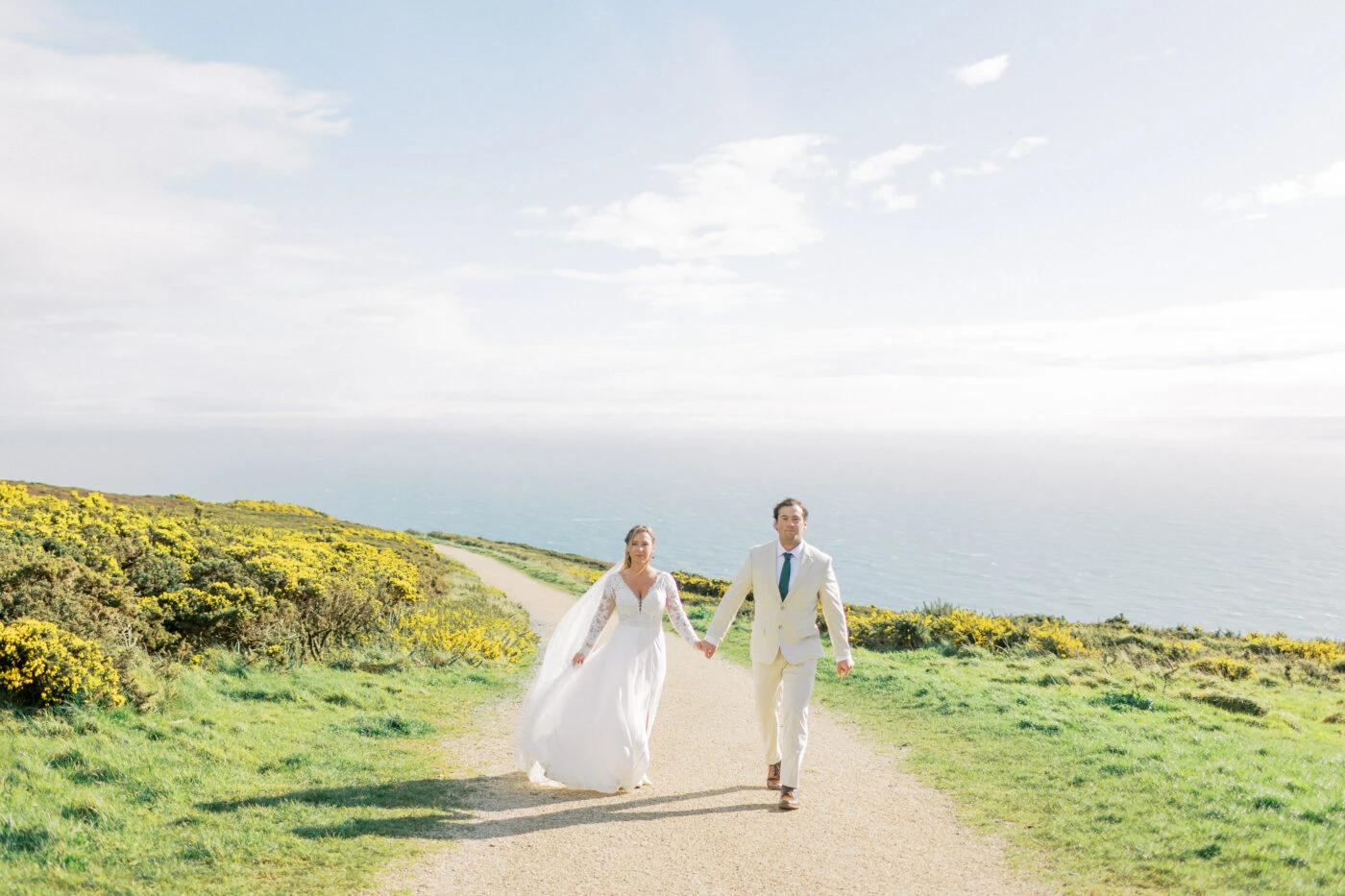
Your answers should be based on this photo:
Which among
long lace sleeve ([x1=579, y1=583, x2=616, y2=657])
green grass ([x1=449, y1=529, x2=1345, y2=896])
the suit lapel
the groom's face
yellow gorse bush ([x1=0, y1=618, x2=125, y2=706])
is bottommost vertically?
green grass ([x1=449, y1=529, x2=1345, y2=896])

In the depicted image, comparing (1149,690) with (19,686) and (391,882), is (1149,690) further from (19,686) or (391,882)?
(19,686)

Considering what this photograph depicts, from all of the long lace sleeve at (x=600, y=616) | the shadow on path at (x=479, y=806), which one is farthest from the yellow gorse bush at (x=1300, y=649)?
the long lace sleeve at (x=600, y=616)

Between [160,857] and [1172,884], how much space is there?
7.50 m

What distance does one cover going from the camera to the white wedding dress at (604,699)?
7102 mm

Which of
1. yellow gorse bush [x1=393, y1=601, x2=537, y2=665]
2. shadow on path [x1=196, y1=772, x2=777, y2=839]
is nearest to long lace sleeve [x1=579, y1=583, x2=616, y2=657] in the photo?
shadow on path [x1=196, y1=772, x2=777, y2=839]

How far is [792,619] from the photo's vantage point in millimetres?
6992

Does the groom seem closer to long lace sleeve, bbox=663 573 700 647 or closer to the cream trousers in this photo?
the cream trousers

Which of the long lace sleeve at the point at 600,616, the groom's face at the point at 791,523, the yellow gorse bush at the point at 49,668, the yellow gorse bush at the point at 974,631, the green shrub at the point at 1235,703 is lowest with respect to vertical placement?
the yellow gorse bush at the point at 974,631

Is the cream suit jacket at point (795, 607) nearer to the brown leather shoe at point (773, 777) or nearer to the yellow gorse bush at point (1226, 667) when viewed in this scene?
the brown leather shoe at point (773, 777)

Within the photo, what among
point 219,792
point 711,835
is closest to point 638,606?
point 711,835

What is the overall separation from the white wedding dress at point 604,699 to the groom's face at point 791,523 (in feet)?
4.05

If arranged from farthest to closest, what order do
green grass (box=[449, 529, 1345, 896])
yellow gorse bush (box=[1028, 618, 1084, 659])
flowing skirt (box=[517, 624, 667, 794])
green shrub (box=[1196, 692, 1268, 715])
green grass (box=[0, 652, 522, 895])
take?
1. yellow gorse bush (box=[1028, 618, 1084, 659])
2. green shrub (box=[1196, 692, 1268, 715])
3. flowing skirt (box=[517, 624, 667, 794])
4. green grass (box=[449, 529, 1345, 896])
5. green grass (box=[0, 652, 522, 895])

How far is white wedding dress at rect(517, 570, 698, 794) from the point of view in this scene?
23.3 ft

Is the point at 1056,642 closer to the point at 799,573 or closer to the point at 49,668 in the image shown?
the point at 799,573
